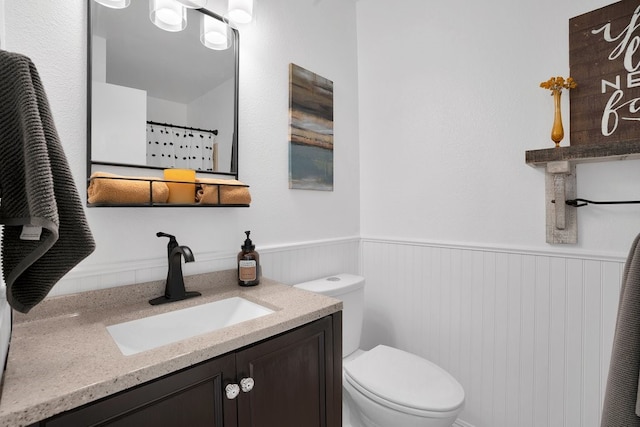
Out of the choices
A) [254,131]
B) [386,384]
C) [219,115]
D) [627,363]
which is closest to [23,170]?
[219,115]

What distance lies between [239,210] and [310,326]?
66 centimetres

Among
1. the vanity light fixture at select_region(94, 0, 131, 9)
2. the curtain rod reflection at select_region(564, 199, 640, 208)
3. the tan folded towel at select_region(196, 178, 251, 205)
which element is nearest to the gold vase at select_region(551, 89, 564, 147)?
the curtain rod reflection at select_region(564, 199, 640, 208)

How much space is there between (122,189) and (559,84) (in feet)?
5.48

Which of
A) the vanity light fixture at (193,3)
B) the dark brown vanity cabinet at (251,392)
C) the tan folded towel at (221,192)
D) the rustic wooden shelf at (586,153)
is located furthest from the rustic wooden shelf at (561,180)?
the vanity light fixture at (193,3)

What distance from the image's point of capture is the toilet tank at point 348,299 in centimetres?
150

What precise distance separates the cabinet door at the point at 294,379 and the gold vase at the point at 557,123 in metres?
1.14

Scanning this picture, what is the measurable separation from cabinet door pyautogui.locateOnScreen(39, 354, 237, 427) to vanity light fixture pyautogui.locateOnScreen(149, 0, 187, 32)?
1.19m

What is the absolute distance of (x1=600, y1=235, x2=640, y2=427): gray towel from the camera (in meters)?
0.82

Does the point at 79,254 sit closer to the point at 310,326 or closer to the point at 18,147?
the point at 18,147

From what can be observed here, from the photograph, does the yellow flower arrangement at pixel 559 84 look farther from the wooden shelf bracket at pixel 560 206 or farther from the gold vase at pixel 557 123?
the wooden shelf bracket at pixel 560 206

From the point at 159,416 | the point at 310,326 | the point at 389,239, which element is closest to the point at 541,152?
the point at 389,239

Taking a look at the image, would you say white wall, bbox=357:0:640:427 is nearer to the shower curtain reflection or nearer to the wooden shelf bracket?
the wooden shelf bracket

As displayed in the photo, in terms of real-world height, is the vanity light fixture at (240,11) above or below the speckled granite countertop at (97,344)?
above

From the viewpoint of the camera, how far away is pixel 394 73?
1839mm
